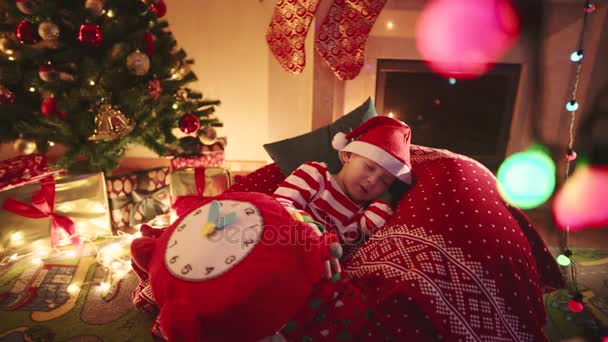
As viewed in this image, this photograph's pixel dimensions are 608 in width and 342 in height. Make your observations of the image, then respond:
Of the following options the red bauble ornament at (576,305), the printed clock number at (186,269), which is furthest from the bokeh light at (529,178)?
the printed clock number at (186,269)

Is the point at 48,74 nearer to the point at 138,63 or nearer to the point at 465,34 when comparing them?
the point at 138,63

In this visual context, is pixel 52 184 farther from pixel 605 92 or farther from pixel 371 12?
pixel 605 92

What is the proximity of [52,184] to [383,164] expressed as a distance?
140cm

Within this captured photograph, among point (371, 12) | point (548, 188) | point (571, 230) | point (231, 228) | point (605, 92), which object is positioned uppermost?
point (371, 12)

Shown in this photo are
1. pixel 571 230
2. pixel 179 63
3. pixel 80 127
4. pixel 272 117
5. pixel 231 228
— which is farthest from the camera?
pixel 272 117

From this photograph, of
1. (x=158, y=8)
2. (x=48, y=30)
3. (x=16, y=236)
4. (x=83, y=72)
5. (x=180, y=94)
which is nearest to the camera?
(x=48, y=30)

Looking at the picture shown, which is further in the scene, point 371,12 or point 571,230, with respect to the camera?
point 571,230

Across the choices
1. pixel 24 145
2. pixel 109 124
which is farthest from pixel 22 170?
pixel 109 124

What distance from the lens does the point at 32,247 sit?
5.03ft

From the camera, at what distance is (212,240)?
2.43 feet

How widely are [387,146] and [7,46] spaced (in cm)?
148

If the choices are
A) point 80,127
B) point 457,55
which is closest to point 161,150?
point 80,127

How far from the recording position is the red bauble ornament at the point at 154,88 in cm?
154

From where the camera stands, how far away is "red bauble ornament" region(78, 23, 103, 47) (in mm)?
1298
